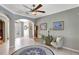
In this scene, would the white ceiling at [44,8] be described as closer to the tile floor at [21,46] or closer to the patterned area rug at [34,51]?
the tile floor at [21,46]

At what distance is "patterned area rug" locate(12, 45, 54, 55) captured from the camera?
2.19 metres

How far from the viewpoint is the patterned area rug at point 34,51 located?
7.18 ft

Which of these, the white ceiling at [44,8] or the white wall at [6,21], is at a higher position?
the white ceiling at [44,8]

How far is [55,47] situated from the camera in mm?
2213

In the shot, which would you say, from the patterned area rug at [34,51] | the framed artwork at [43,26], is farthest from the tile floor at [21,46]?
the framed artwork at [43,26]

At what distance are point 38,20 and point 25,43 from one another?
555mm

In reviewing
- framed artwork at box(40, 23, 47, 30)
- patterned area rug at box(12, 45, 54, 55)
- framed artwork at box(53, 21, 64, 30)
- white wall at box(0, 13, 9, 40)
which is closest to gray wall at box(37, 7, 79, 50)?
framed artwork at box(53, 21, 64, 30)

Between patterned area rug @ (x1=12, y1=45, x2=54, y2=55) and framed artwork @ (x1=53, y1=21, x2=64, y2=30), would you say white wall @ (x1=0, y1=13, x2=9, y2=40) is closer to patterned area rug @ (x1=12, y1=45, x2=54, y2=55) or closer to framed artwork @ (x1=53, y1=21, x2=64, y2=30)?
patterned area rug @ (x1=12, y1=45, x2=54, y2=55)

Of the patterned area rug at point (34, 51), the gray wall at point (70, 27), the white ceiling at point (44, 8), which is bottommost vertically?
the patterned area rug at point (34, 51)

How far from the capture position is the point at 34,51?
2215mm

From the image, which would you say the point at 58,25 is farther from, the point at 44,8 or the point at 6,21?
the point at 6,21

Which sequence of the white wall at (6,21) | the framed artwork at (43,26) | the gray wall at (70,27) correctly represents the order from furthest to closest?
1. the framed artwork at (43,26)
2. the white wall at (6,21)
3. the gray wall at (70,27)

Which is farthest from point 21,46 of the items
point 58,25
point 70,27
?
point 70,27
